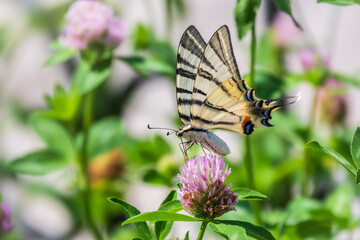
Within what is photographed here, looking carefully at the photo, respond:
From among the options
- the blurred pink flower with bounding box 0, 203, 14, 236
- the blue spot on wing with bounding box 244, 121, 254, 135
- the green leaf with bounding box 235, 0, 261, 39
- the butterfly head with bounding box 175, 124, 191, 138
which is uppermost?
the green leaf with bounding box 235, 0, 261, 39

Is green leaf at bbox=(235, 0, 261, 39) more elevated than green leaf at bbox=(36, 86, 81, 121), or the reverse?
green leaf at bbox=(235, 0, 261, 39)

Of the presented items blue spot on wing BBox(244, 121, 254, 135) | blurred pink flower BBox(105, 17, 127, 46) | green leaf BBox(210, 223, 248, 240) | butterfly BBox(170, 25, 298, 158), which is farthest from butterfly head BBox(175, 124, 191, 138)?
blurred pink flower BBox(105, 17, 127, 46)

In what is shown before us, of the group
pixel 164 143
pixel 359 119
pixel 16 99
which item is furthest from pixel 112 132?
pixel 16 99

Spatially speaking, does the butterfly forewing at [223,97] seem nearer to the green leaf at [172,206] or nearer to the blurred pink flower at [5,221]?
the green leaf at [172,206]

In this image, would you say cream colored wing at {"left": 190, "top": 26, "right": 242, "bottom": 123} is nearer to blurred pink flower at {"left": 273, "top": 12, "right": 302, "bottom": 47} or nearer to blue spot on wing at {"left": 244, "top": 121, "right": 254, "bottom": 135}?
blue spot on wing at {"left": 244, "top": 121, "right": 254, "bottom": 135}

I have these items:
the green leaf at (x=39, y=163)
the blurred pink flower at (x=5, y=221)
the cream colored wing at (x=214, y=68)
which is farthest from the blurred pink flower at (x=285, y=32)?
the blurred pink flower at (x=5, y=221)

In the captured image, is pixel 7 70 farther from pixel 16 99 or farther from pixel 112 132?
pixel 112 132
